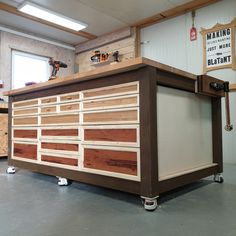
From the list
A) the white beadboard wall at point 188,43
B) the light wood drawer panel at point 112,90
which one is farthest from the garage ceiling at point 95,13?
the light wood drawer panel at point 112,90

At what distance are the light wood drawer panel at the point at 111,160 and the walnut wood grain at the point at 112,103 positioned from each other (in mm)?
332

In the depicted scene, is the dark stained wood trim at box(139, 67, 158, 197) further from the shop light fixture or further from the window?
the window

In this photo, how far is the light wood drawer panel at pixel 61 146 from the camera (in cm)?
202

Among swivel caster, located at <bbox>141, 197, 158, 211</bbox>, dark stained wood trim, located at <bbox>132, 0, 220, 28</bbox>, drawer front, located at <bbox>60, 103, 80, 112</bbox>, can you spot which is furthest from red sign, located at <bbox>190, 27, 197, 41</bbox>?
swivel caster, located at <bbox>141, 197, 158, 211</bbox>

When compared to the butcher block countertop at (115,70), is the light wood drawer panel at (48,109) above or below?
below

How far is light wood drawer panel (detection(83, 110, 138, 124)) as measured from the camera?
1603 millimetres

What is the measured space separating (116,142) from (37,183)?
3.52 feet

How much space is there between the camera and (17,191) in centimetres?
200

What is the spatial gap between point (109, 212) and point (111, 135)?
0.53 m

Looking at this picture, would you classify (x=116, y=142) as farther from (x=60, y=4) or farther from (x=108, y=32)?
(x=108, y=32)

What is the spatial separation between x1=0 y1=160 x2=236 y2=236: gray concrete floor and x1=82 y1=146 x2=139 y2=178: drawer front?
0.21 metres

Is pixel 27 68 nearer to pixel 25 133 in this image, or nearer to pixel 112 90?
pixel 25 133

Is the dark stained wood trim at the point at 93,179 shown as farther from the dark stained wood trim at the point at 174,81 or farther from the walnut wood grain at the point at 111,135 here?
the dark stained wood trim at the point at 174,81

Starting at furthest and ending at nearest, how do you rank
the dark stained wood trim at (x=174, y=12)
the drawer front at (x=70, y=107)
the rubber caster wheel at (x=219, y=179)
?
1. the dark stained wood trim at (x=174, y=12)
2. the rubber caster wheel at (x=219, y=179)
3. the drawer front at (x=70, y=107)
